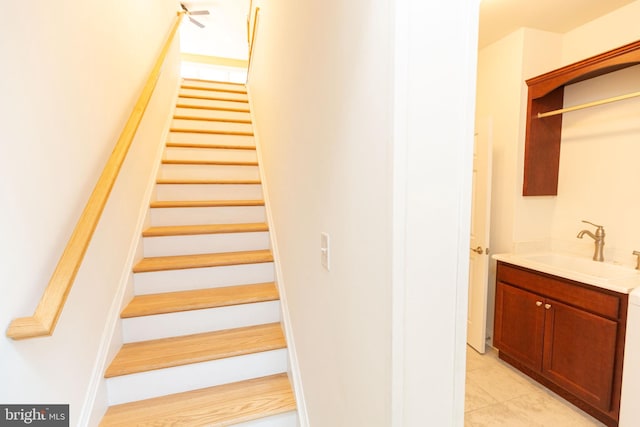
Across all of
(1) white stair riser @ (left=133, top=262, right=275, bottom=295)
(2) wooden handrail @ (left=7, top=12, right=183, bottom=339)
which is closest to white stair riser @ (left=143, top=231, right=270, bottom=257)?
(1) white stair riser @ (left=133, top=262, right=275, bottom=295)

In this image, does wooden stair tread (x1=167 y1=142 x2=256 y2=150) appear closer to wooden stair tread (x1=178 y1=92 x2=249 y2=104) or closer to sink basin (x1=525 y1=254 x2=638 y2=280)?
wooden stair tread (x1=178 y1=92 x2=249 y2=104)

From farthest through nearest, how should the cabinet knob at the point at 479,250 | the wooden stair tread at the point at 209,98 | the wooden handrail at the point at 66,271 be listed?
1. the wooden stair tread at the point at 209,98
2. the cabinet knob at the point at 479,250
3. the wooden handrail at the point at 66,271

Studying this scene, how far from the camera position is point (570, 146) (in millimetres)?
2412

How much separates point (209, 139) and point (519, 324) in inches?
124

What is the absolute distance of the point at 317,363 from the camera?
1257 mm

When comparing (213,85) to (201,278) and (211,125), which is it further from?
(201,278)

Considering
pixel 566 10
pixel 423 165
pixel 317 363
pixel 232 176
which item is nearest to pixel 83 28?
pixel 232 176

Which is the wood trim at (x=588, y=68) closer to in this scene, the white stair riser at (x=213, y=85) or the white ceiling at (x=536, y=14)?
the white ceiling at (x=536, y=14)

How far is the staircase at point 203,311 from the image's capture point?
1462 mm

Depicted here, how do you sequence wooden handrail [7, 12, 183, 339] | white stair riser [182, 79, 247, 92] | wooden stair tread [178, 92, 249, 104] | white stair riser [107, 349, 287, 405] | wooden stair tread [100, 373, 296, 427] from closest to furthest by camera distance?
wooden handrail [7, 12, 183, 339], wooden stair tread [100, 373, 296, 427], white stair riser [107, 349, 287, 405], wooden stair tread [178, 92, 249, 104], white stair riser [182, 79, 247, 92]

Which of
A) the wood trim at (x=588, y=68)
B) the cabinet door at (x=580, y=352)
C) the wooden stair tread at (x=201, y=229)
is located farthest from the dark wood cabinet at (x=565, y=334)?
the wooden stair tread at (x=201, y=229)

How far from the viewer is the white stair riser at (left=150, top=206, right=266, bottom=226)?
2.26m

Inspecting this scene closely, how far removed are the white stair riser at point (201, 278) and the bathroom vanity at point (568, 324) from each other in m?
1.86

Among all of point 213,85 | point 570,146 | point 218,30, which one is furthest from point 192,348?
point 218,30
